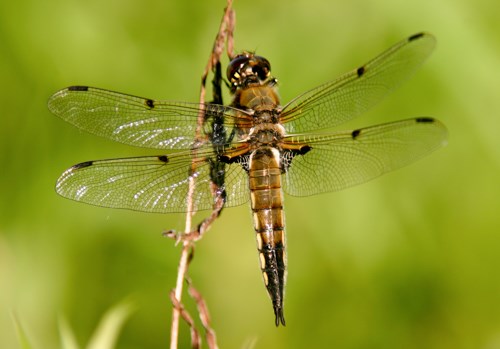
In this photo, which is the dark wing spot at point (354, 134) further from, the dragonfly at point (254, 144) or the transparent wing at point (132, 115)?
the transparent wing at point (132, 115)

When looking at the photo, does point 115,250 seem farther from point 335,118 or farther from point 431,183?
point 431,183

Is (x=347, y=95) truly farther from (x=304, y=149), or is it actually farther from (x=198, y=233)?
(x=198, y=233)

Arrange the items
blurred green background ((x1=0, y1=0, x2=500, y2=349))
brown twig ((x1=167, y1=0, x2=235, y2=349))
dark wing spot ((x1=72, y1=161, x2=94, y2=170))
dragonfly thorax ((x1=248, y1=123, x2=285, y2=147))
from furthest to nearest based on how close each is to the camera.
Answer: blurred green background ((x1=0, y1=0, x2=500, y2=349))
dragonfly thorax ((x1=248, y1=123, x2=285, y2=147))
dark wing spot ((x1=72, y1=161, x2=94, y2=170))
brown twig ((x1=167, y1=0, x2=235, y2=349))

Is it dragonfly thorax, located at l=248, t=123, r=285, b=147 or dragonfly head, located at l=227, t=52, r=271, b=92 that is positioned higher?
dragonfly head, located at l=227, t=52, r=271, b=92

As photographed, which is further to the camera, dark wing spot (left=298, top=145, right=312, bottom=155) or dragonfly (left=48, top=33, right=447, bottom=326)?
dark wing spot (left=298, top=145, right=312, bottom=155)

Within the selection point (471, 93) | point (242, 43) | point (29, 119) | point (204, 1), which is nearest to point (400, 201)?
point (471, 93)

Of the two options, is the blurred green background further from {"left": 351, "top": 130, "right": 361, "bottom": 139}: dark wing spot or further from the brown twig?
the brown twig

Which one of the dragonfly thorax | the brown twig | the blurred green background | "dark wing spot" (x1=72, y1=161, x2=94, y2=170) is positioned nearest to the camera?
the brown twig

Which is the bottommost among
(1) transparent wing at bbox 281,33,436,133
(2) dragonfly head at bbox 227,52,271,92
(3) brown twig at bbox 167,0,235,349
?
(3) brown twig at bbox 167,0,235,349

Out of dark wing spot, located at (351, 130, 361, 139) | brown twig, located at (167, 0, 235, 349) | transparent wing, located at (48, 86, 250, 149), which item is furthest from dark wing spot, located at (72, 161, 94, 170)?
dark wing spot, located at (351, 130, 361, 139)
